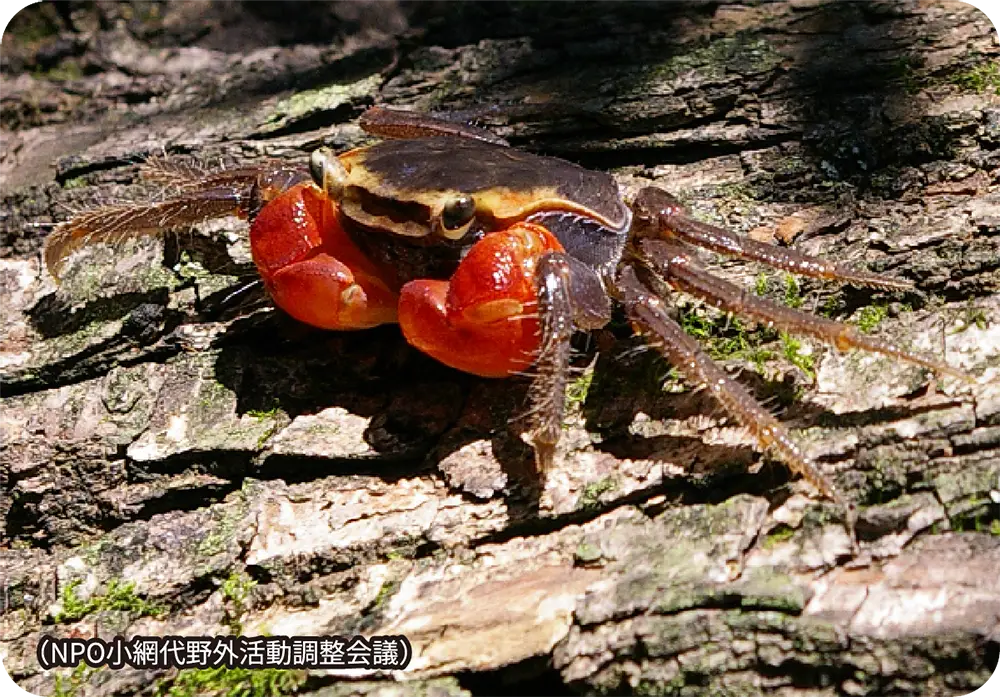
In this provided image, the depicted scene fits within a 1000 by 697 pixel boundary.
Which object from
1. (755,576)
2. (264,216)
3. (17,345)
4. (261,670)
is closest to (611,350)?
(755,576)

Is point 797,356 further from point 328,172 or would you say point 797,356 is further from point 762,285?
point 328,172

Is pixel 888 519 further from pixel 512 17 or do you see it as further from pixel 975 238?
pixel 512 17

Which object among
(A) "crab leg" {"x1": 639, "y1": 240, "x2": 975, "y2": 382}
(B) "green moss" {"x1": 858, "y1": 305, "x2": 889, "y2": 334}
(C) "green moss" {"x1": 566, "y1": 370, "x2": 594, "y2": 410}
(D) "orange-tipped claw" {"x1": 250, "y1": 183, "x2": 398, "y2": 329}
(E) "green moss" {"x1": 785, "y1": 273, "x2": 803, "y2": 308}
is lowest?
(C) "green moss" {"x1": 566, "y1": 370, "x2": 594, "y2": 410}

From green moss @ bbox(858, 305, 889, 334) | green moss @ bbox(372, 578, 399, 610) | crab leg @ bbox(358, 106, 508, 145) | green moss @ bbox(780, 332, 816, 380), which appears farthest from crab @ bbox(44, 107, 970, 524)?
green moss @ bbox(372, 578, 399, 610)

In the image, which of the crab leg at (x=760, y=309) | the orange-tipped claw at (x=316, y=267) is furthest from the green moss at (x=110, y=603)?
the crab leg at (x=760, y=309)

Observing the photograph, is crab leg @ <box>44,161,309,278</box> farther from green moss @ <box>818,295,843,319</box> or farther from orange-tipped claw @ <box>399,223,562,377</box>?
green moss @ <box>818,295,843,319</box>

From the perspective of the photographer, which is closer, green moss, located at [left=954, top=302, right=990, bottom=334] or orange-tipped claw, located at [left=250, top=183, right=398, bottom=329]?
green moss, located at [left=954, top=302, right=990, bottom=334]
